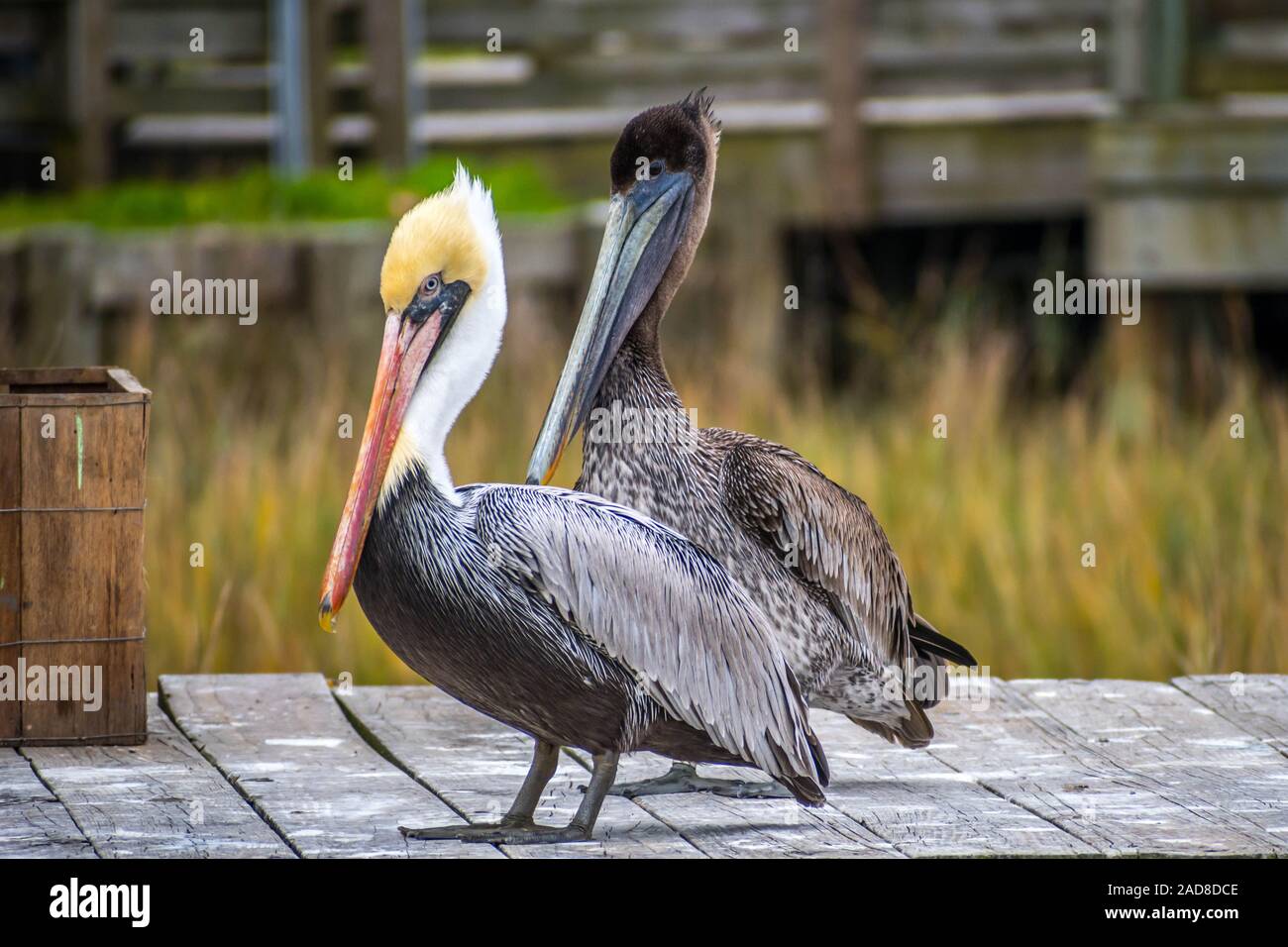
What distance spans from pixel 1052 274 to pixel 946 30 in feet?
4.99

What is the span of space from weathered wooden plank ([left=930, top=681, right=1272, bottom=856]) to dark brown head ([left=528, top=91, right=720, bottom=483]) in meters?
1.16

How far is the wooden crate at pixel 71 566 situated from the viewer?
4012 mm

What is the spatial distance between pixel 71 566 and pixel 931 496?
3.29m

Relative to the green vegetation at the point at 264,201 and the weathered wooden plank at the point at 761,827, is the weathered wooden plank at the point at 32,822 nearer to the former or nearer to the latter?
the weathered wooden plank at the point at 761,827

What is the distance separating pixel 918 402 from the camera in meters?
7.69

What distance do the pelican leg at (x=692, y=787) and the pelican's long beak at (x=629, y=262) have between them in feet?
2.21

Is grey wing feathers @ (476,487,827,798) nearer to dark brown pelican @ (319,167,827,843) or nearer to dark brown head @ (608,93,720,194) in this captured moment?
dark brown pelican @ (319,167,827,843)

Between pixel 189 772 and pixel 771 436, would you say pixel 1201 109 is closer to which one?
pixel 771 436

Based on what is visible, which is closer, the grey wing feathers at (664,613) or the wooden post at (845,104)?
the grey wing feathers at (664,613)

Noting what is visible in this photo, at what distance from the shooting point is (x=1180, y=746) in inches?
166

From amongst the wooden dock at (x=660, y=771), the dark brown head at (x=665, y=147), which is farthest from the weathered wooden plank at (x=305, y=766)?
the dark brown head at (x=665, y=147)

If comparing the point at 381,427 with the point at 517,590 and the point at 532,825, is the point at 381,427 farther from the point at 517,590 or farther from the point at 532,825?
the point at 532,825

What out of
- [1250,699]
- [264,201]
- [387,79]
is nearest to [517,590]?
[1250,699]
